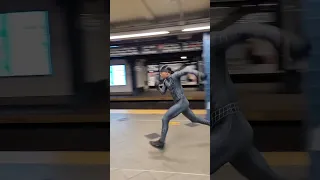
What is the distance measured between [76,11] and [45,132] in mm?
787

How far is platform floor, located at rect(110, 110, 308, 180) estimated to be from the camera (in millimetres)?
1236

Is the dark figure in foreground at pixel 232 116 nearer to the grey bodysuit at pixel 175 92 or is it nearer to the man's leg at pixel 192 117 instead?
the grey bodysuit at pixel 175 92

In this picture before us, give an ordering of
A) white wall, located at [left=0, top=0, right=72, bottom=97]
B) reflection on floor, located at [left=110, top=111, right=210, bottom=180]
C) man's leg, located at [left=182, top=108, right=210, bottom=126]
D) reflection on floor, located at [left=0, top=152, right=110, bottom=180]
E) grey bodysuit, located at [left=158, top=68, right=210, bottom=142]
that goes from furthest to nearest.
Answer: man's leg, located at [left=182, top=108, right=210, bottom=126], grey bodysuit, located at [left=158, top=68, right=210, bottom=142], reflection on floor, located at [left=110, top=111, right=210, bottom=180], reflection on floor, located at [left=0, top=152, right=110, bottom=180], white wall, located at [left=0, top=0, right=72, bottom=97]

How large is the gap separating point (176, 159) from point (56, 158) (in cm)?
174

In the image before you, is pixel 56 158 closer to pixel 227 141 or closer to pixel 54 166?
pixel 54 166

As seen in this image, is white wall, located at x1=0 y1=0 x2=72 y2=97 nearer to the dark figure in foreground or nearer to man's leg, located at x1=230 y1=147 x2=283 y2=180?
the dark figure in foreground


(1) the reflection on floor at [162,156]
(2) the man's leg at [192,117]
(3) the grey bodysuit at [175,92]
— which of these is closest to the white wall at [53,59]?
(1) the reflection on floor at [162,156]

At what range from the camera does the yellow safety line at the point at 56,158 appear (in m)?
1.59

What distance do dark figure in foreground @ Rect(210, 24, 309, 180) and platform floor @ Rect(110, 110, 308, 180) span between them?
0.18 feet

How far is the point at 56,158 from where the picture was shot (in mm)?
1673

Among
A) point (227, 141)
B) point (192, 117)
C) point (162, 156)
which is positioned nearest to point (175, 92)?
point (192, 117)

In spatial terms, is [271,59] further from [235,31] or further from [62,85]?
[62,85]

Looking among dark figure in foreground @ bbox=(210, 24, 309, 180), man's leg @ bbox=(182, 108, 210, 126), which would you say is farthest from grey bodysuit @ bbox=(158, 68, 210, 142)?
dark figure in foreground @ bbox=(210, 24, 309, 180)

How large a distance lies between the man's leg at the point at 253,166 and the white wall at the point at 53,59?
105 cm
